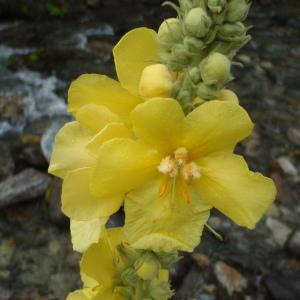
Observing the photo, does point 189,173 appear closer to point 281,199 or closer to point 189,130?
point 189,130

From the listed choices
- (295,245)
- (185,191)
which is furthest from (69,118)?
(185,191)

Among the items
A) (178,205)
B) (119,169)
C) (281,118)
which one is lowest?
(281,118)

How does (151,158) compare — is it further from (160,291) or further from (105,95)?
(160,291)

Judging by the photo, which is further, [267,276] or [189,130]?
[267,276]

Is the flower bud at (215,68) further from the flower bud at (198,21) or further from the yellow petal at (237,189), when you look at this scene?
the yellow petal at (237,189)

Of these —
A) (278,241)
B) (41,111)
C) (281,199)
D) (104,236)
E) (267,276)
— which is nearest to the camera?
(104,236)

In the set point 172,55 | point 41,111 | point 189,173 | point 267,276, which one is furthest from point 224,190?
point 41,111

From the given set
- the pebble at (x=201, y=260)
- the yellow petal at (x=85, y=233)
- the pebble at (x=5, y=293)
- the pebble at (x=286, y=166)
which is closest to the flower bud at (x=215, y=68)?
the yellow petal at (x=85, y=233)
